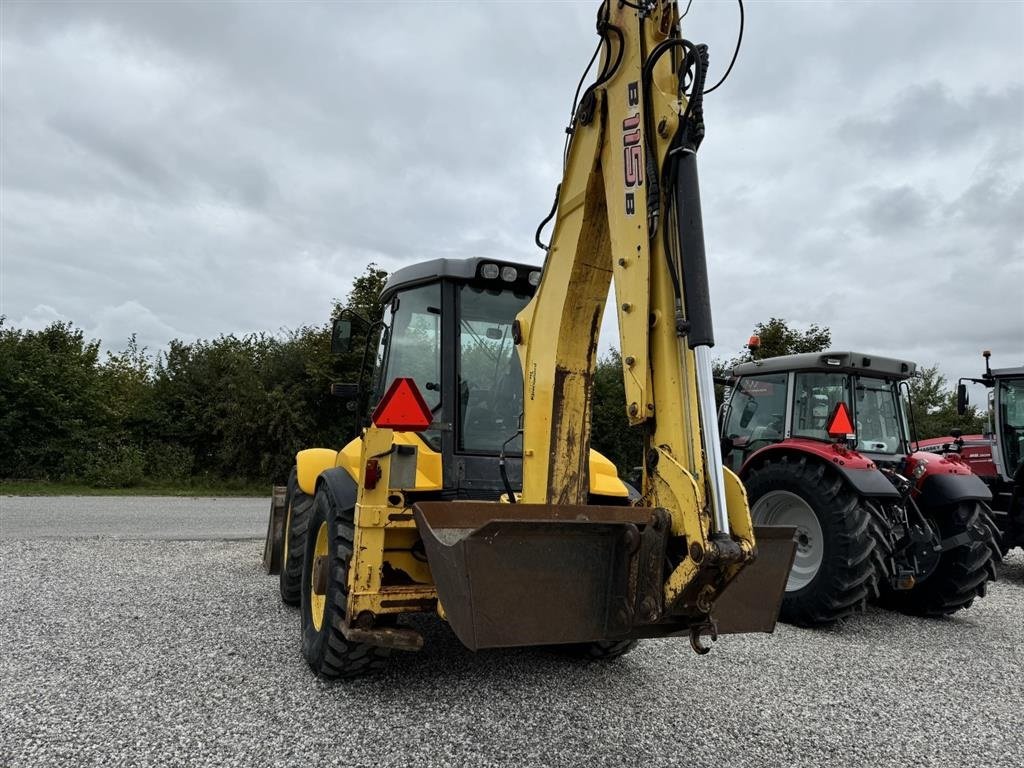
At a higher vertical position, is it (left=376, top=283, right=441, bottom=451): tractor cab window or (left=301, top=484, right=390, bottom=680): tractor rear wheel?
(left=376, top=283, right=441, bottom=451): tractor cab window

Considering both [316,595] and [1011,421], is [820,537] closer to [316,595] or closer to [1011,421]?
[316,595]

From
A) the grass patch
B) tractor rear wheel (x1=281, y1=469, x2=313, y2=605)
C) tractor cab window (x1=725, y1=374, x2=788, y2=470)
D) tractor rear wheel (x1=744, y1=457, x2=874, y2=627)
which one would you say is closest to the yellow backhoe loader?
tractor rear wheel (x1=281, y1=469, x2=313, y2=605)

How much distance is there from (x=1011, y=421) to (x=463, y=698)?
801 centimetres

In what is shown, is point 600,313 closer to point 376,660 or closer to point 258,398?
point 376,660

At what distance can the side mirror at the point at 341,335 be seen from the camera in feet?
16.3

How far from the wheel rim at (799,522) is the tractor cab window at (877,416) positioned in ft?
3.99

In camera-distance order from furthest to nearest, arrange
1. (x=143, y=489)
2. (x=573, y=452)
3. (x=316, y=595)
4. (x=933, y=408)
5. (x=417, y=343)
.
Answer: (x=933, y=408)
(x=143, y=489)
(x=417, y=343)
(x=316, y=595)
(x=573, y=452)

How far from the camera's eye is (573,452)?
3320 mm

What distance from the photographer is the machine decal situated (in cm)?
298

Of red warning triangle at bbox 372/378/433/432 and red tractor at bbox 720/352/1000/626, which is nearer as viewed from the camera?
red warning triangle at bbox 372/378/433/432

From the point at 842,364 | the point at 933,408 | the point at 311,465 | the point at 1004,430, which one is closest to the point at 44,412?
the point at 311,465

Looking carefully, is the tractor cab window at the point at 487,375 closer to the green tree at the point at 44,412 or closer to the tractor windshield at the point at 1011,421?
the tractor windshield at the point at 1011,421

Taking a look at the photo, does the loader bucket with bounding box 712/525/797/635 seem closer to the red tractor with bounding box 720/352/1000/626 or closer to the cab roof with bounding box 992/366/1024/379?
the red tractor with bounding box 720/352/1000/626

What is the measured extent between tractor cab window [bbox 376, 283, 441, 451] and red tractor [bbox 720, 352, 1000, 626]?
3.36 meters
